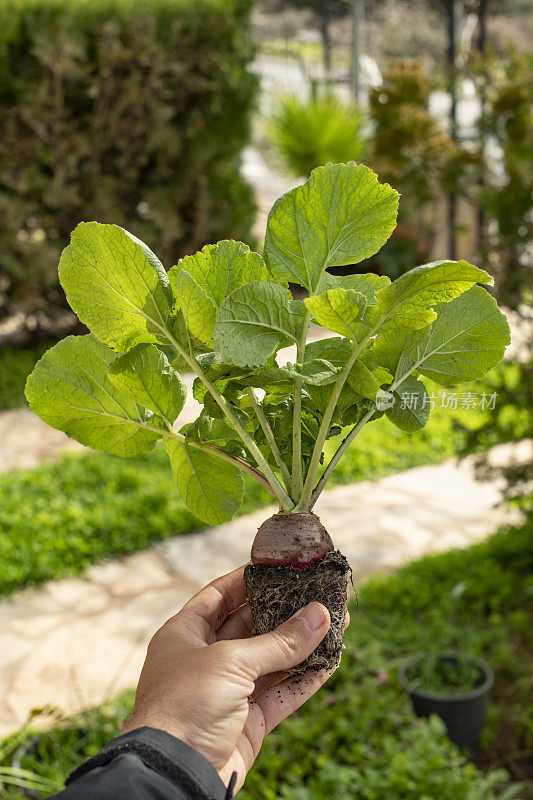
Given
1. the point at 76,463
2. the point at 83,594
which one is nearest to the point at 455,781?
the point at 83,594

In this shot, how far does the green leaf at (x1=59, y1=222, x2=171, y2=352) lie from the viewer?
768mm

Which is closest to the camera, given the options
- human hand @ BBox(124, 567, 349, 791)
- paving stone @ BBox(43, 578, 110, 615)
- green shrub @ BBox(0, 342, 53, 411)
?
human hand @ BBox(124, 567, 349, 791)

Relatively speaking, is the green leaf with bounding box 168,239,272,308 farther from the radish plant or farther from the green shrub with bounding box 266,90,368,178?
the green shrub with bounding box 266,90,368,178

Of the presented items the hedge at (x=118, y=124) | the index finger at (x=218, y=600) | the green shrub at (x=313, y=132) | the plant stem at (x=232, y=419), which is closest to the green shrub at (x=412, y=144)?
the green shrub at (x=313, y=132)

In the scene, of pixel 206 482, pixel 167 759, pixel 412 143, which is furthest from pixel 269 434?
pixel 412 143

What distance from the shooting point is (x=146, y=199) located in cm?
617

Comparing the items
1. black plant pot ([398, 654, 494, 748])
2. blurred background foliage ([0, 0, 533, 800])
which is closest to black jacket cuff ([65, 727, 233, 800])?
blurred background foliage ([0, 0, 533, 800])

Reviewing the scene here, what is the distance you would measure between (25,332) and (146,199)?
158 cm

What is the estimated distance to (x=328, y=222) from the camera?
81cm

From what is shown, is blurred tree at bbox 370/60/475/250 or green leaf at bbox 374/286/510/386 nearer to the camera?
green leaf at bbox 374/286/510/386

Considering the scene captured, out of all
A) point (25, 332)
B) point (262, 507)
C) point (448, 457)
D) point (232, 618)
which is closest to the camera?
point (232, 618)

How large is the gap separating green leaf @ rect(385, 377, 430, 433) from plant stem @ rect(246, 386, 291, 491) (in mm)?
137

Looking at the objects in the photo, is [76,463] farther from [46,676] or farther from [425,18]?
[425,18]

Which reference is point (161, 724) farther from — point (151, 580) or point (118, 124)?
point (118, 124)
